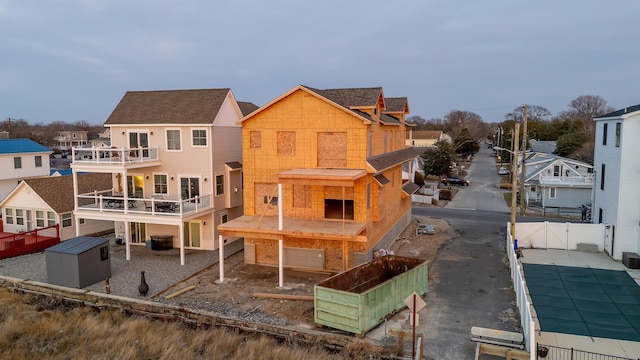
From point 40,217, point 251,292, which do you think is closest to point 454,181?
point 251,292

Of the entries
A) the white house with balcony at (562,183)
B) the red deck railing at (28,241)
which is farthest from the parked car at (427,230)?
the red deck railing at (28,241)

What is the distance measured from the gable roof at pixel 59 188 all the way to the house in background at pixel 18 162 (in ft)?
40.6

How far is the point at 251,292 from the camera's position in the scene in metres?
18.1

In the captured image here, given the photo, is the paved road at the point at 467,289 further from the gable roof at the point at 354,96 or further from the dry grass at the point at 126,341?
the gable roof at the point at 354,96

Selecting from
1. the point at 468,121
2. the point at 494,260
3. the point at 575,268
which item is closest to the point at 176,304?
the point at 494,260

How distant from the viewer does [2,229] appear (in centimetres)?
2798

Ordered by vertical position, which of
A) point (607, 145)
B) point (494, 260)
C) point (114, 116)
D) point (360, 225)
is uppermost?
point (114, 116)

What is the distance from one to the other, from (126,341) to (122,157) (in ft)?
38.6

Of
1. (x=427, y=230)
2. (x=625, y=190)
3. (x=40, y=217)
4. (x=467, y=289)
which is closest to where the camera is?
(x=467, y=289)

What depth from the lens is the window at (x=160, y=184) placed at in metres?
25.1

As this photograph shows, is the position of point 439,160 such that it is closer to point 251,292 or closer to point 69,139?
point 251,292

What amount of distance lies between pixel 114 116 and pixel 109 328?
48.2 ft

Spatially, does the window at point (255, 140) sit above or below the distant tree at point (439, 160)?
above

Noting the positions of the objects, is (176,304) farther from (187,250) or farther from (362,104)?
(362,104)
